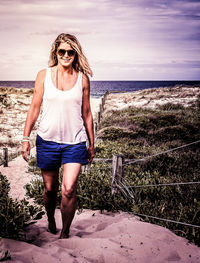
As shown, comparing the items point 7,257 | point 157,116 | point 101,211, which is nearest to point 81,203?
point 101,211

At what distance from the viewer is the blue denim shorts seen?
9.60 feet

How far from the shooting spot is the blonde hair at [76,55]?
3057 millimetres

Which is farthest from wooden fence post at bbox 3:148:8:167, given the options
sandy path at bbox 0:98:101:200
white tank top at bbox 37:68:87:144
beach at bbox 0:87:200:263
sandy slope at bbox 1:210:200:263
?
white tank top at bbox 37:68:87:144

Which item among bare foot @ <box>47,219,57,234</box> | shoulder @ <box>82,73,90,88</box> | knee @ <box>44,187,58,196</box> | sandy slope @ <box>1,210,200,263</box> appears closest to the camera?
sandy slope @ <box>1,210,200,263</box>

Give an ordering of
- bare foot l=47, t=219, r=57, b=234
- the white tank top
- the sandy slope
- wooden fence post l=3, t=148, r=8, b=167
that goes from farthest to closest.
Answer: wooden fence post l=3, t=148, r=8, b=167 < bare foot l=47, t=219, r=57, b=234 < the white tank top < the sandy slope

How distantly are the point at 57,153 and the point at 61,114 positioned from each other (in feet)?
1.43

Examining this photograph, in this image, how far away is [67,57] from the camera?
304cm

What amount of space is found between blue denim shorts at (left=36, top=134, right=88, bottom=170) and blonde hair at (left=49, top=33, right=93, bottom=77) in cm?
89

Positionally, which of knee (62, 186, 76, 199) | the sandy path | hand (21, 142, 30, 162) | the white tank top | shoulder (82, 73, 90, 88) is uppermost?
shoulder (82, 73, 90, 88)

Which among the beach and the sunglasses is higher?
the sunglasses

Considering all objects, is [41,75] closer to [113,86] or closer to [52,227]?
[52,227]

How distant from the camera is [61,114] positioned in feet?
9.48

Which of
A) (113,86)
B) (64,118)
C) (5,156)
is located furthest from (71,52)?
(113,86)

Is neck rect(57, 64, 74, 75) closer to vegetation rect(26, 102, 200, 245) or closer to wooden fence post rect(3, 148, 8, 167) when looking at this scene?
vegetation rect(26, 102, 200, 245)
